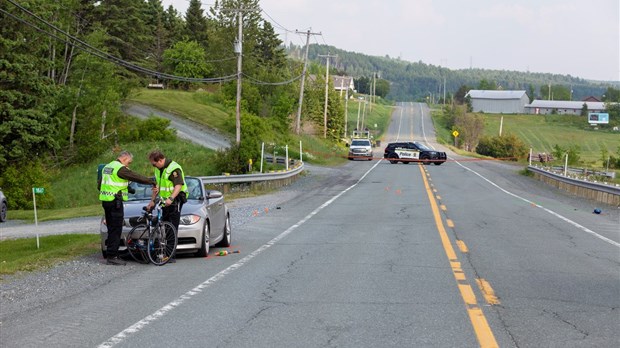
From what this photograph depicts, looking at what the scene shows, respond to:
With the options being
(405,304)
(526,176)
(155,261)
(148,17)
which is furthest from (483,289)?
(148,17)

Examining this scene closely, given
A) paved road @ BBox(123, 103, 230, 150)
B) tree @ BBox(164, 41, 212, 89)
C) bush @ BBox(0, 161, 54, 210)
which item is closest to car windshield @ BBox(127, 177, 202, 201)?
bush @ BBox(0, 161, 54, 210)

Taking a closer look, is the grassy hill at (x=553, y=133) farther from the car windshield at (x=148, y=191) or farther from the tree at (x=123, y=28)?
the car windshield at (x=148, y=191)

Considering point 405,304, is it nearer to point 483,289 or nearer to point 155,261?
point 483,289

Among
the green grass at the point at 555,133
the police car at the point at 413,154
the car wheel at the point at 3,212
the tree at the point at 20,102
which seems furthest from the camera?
the green grass at the point at 555,133

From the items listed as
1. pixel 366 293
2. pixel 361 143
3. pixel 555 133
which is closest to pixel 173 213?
pixel 366 293

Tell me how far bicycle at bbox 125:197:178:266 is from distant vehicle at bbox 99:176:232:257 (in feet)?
0.98

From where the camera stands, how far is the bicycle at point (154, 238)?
12.6 metres

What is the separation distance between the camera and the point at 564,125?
157750 mm

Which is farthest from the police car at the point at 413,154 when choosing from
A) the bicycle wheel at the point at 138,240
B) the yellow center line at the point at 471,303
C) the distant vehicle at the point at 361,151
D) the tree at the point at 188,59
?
the bicycle wheel at the point at 138,240

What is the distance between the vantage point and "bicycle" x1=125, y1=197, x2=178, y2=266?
41.2 feet

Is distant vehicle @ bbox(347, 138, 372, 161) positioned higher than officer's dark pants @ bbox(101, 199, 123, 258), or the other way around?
officer's dark pants @ bbox(101, 199, 123, 258)

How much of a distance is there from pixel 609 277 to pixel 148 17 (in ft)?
328

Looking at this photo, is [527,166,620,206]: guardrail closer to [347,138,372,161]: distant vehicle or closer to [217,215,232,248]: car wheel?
[217,215,232,248]: car wheel

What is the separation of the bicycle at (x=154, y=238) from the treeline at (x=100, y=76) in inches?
484
